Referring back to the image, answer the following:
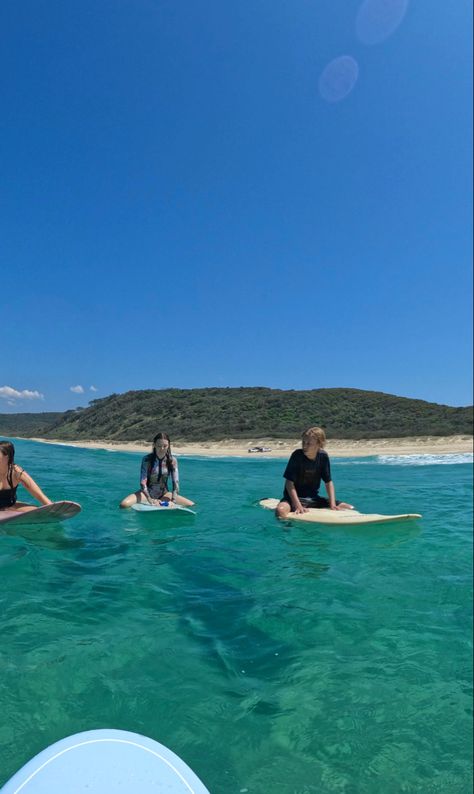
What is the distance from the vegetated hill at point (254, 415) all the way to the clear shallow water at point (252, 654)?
29894mm

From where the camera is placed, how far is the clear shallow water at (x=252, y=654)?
2365mm

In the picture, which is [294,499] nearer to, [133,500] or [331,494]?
[331,494]

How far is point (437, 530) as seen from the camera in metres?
7.72

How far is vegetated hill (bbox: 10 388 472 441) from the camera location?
3850 centimetres

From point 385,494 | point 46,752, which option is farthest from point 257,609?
point 385,494

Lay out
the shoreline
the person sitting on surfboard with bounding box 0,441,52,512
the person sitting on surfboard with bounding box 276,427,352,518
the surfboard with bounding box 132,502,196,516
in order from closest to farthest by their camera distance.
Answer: the person sitting on surfboard with bounding box 0,441,52,512 → the person sitting on surfboard with bounding box 276,427,352,518 → the surfboard with bounding box 132,502,196,516 → the shoreline

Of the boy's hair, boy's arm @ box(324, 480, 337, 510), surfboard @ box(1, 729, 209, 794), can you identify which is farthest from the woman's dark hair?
surfboard @ box(1, 729, 209, 794)

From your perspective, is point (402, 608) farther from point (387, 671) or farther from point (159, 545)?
point (159, 545)

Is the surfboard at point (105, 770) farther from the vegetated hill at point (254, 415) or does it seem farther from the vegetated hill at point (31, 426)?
the vegetated hill at point (31, 426)

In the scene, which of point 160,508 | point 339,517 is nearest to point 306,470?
point 339,517

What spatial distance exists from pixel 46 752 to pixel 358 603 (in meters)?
3.20

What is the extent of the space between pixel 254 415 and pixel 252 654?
45.3 metres

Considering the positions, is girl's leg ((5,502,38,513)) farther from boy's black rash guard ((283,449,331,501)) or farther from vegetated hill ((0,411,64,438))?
vegetated hill ((0,411,64,438))

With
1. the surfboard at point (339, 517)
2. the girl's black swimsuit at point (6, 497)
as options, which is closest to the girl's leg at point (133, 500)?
the girl's black swimsuit at point (6, 497)
